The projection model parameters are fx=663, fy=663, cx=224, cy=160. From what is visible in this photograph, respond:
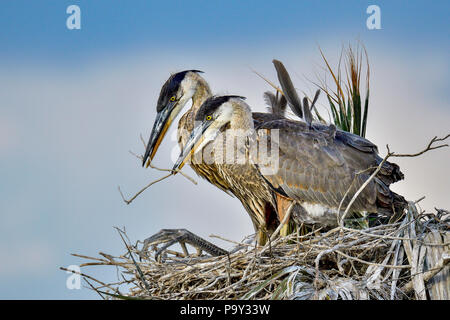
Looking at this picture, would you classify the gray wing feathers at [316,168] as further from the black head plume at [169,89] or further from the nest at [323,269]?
the black head plume at [169,89]

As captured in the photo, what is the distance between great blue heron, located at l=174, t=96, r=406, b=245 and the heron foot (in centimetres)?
64

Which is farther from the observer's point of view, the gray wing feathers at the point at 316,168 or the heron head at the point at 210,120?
the heron head at the point at 210,120

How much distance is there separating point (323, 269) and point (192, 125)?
2163mm

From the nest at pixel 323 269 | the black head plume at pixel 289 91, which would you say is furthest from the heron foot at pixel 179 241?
the black head plume at pixel 289 91

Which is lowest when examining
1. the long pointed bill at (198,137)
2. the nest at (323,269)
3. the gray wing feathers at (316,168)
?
the nest at (323,269)

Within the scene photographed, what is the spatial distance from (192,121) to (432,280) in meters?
2.94

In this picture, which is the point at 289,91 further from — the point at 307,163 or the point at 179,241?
the point at 179,241

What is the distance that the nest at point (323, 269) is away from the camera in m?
4.59

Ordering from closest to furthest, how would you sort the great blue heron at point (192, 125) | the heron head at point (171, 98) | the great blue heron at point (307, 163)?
the great blue heron at point (307, 163) < the great blue heron at point (192, 125) < the heron head at point (171, 98)

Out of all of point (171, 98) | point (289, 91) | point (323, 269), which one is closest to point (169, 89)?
point (171, 98)

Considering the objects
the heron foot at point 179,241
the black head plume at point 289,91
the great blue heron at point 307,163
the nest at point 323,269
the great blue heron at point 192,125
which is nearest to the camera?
the nest at point 323,269

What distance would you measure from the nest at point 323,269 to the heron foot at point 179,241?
17.9 inches

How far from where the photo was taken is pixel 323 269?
201 inches

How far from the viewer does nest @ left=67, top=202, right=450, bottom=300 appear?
459 centimetres
